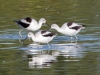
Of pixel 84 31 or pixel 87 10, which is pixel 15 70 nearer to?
pixel 84 31

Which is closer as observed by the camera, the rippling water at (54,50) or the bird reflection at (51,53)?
the rippling water at (54,50)

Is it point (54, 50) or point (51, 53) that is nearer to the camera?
point (51, 53)

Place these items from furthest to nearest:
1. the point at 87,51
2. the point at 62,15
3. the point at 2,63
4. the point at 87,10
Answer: the point at 87,10
the point at 62,15
the point at 87,51
the point at 2,63

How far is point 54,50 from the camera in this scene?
17375 millimetres

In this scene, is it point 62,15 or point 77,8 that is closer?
point 62,15

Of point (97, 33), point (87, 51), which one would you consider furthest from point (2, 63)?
point (97, 33)

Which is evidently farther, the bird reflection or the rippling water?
the bird reflection

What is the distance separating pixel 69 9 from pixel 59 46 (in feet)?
38.1

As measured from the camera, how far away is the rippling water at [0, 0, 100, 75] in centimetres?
1427

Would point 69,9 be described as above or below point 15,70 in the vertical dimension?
above

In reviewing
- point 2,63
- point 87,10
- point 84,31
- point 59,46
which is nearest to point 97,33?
point 84,31

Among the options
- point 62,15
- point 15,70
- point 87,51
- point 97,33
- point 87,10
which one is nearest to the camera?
point 15,70

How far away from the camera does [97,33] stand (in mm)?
20531

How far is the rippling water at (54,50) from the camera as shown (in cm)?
1427
